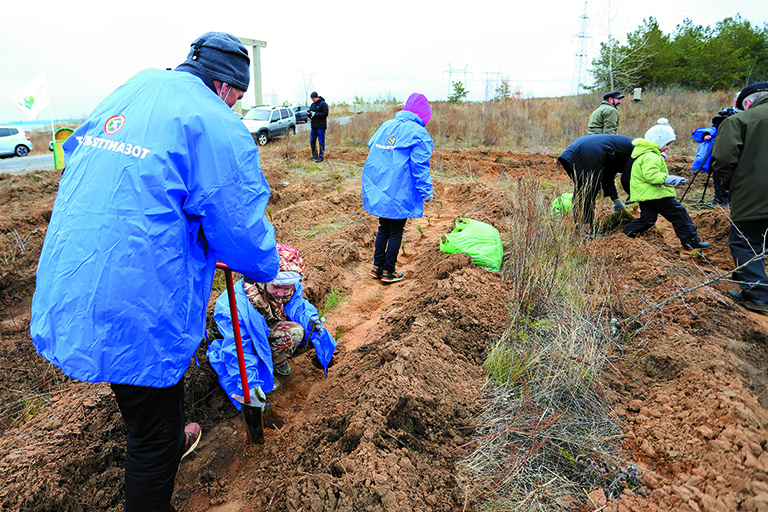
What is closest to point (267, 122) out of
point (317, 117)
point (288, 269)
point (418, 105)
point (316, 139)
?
point (316, 139)

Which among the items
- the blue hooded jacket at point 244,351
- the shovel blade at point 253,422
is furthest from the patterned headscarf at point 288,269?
the shovel blade at point 253,422

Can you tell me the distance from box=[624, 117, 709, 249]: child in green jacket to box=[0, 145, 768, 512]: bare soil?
2.76ft

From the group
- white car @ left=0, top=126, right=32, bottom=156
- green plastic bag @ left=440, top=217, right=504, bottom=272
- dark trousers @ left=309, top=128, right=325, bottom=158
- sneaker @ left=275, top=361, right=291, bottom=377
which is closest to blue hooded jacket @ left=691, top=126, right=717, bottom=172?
green plastic bag @ left=440, top=217, right=504, bottom=272

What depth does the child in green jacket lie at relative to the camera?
460 centimetres

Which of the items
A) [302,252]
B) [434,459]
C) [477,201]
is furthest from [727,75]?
[434,459]

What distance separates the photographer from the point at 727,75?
23.7 m

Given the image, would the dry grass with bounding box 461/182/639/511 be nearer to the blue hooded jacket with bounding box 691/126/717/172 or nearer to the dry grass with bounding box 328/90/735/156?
the blue hooded jacket with bounding box 691/126/717/172

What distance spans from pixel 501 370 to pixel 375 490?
118 cm

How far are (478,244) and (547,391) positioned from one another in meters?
2.15

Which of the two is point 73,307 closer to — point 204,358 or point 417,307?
point 204,358

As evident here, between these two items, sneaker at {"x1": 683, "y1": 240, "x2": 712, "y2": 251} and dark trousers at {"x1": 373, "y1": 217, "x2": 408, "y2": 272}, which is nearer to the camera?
dark trousers at {"x1": 373, "y1": 217, "x2": 408, "y2": 272}

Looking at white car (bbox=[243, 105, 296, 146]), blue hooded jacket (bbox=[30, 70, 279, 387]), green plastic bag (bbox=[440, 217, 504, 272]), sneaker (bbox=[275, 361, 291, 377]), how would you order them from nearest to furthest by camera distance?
blue hooded jacket (bbox=[30, 70, 279, 387]) < sneaker (bbox=[275, 361, 291, 377]) < green plastic bag (bbox=[440, 217, 504, 272]) < white car (bbox=[243, 105, 296, 146])

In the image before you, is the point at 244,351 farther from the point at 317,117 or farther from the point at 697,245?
the point at 317,117

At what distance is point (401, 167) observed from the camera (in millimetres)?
4188
